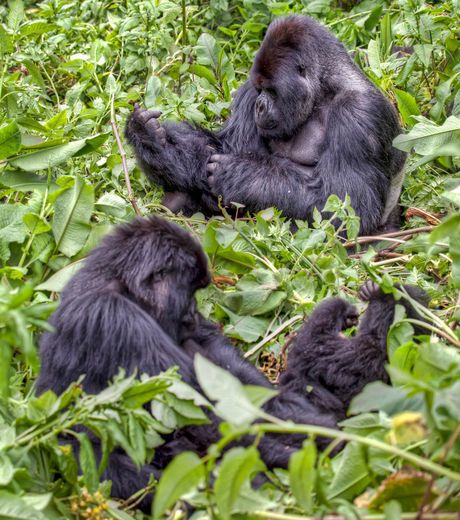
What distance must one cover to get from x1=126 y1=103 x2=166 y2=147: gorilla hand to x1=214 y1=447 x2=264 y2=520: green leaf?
390 centimetres

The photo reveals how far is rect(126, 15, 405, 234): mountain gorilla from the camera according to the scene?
6.29 m

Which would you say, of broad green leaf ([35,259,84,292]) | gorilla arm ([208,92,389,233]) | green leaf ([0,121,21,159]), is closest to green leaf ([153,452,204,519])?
broad green leaf ([35,259,84,292])

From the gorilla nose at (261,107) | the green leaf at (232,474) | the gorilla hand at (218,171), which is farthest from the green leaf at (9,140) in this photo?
the green leaf at (232,474)

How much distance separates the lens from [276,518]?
3.03m

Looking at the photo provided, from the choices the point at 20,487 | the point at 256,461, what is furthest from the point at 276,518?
the point at 20,487

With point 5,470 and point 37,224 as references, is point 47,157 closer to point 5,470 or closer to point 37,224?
point 37,224

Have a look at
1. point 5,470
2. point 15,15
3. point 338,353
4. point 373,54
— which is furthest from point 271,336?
point 373,54

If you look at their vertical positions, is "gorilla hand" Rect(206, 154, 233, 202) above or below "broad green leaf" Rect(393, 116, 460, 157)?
below

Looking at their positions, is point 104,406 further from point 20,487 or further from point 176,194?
point 176,194

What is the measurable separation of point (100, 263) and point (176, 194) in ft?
8.01

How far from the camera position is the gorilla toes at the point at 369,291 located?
15.4 ft

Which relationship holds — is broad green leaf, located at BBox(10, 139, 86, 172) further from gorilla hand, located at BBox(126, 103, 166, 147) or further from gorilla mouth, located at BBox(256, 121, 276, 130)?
gorilla mouth, located at BBox(256, 121, 276, 130)

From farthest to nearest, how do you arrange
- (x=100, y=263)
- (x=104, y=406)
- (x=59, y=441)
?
(x=100, y=263)
(x=59, y=441)
(x=104, y=406)

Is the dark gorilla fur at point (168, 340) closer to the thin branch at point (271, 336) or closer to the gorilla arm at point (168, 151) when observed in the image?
the thin branch at point (271, 336)
